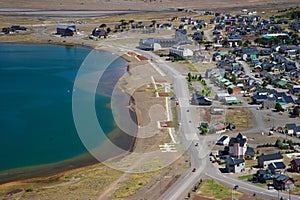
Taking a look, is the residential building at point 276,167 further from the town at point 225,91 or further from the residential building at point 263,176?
the residential building at point 263,176

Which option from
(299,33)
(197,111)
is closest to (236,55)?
(299,33)

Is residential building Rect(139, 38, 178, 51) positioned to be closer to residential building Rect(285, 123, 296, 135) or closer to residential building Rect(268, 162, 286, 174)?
residential building Rect(285, 123, 296, 135)

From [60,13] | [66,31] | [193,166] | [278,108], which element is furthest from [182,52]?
[60,13]

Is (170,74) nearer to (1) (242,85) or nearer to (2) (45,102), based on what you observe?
(1) (242,85)

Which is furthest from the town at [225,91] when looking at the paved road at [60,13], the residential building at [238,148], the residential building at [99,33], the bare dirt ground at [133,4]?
the bare dirt ground at [133,4]

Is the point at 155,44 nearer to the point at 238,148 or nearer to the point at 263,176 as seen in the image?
the point at 238,148
